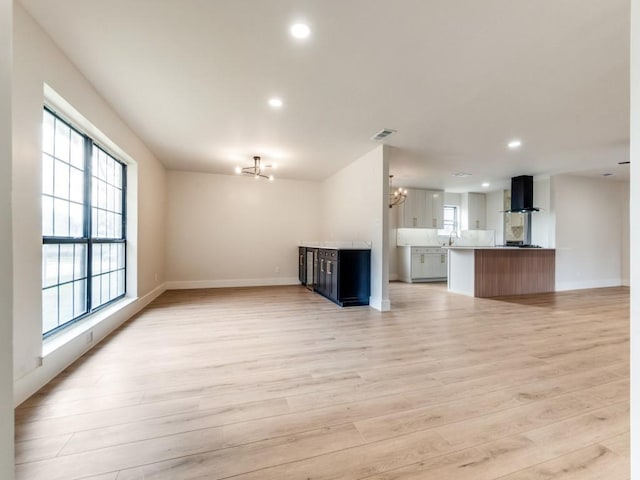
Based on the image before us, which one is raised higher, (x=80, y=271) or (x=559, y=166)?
(x=559, y=166)

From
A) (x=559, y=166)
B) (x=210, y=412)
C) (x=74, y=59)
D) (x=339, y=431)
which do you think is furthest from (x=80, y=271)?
(x=559, y=166)

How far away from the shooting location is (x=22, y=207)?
6.31 feet

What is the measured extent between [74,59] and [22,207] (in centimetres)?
143

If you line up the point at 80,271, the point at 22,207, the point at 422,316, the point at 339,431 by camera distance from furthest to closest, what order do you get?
1. the point at 422,316
2. the point at 80,271
3. the point at 22,207
4. the point at 339,431

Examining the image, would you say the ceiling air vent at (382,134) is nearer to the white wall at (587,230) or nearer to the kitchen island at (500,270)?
the kitchen island at (500,270)

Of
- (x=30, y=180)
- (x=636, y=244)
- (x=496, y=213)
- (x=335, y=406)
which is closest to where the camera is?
(x=636, y=244)

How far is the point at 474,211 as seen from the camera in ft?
28.3

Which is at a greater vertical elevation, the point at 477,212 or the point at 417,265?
the point at 477,212

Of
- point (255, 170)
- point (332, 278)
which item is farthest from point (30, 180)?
point (332, 278)

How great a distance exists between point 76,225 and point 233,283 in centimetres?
394

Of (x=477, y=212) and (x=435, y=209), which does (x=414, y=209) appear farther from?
(x=477, y=212)

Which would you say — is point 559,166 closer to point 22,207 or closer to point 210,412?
point 210,412

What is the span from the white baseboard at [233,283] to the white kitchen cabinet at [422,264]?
303 centimetres

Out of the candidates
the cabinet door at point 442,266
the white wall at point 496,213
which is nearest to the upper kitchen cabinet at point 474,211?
the white wall at point 496,213
